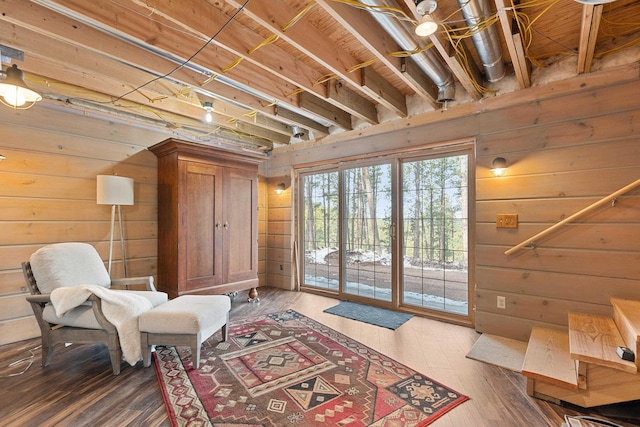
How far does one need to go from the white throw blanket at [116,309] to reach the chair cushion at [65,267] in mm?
233

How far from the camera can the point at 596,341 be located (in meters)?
1.93

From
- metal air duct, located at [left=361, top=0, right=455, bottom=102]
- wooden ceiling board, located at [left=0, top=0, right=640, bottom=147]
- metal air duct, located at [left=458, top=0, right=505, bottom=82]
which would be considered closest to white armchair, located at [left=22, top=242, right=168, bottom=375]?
wooden ceiling board, located at [left=0, top=0, right=640, bottom=147]

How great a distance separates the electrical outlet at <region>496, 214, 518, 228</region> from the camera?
9.02 feet

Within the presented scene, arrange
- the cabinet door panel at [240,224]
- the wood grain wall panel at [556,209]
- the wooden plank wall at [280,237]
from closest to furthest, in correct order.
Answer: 1. the wood grain wall panel at [556,209]
2. the cabinet door panel at [240,224]
3. the wooden plank wall at [280,237]

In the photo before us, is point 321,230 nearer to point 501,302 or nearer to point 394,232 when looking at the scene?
point 394,232

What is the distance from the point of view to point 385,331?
303 centimetres

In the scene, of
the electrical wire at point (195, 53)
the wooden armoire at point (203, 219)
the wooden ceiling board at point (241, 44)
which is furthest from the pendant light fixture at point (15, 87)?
the wooden armoire at point (203, 219)

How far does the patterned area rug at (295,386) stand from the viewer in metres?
1.72

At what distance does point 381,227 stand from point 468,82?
73.8 inches

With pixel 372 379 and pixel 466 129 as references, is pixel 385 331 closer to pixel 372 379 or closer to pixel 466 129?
pixel 372 379

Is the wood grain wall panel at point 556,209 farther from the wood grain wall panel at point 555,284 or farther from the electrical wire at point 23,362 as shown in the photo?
the electrical wire at point 23,362

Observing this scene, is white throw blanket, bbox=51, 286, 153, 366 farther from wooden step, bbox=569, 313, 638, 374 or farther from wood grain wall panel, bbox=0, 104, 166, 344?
wooden step, bbox=569, 313, 638, 374

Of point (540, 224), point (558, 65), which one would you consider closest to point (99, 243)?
point (540, 224)

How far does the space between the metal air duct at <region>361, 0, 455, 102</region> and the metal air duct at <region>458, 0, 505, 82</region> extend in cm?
34
